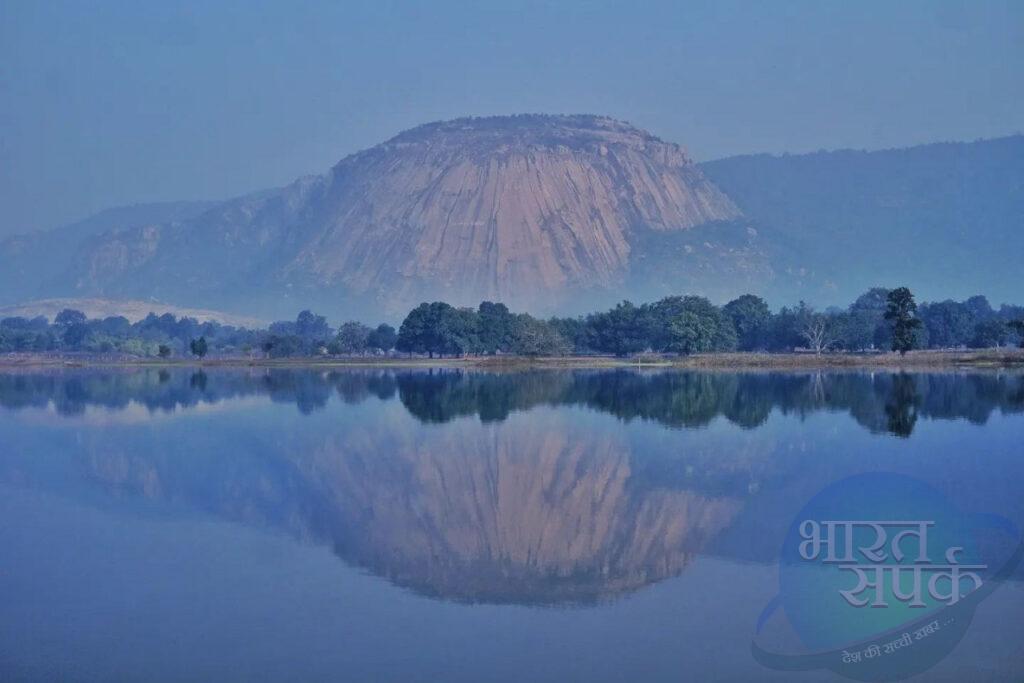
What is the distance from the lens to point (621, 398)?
4997 cm

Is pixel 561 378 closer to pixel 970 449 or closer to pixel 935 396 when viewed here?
pixel 935 396

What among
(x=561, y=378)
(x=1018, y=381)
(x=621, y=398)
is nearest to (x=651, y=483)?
(x=621, y=398)

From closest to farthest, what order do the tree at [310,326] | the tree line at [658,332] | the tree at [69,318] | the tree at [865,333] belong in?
1. the tree line at [658,332]
2. the tree at [865,333]
3. the tree at [310,326]
4. the tree at [69,318]

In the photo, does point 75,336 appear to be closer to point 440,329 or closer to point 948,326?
point 440,329

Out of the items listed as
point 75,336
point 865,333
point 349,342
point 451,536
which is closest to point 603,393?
point 451,536

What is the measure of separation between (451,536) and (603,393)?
3532 cm

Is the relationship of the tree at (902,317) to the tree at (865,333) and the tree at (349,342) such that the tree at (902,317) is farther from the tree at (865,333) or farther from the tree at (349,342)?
the tree at (349,342)

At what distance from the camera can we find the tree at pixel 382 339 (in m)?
125

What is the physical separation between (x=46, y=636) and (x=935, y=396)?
40.9 metres

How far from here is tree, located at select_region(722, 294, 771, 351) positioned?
368 feet

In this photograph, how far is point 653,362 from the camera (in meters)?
92.8

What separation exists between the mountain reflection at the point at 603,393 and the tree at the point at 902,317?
11.6 m

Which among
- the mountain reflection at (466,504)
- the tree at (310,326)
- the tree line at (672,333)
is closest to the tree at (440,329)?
the tree line at (672,333)

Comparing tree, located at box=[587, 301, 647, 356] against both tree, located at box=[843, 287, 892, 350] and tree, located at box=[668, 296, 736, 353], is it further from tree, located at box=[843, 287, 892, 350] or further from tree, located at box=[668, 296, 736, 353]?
tree, located at box=[843, 287, 892, 350]
